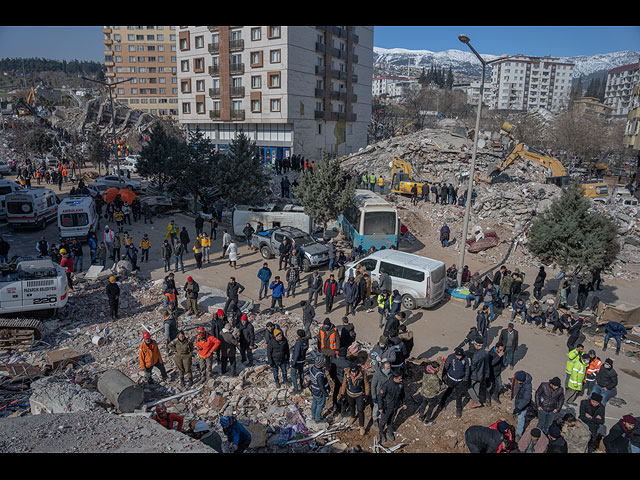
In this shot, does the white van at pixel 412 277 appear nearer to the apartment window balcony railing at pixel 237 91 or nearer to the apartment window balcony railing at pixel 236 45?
the apartment window balcony railing at pixel 237 91

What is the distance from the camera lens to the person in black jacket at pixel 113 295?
540 inches

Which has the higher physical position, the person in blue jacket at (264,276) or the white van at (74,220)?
the white van at (74,220)

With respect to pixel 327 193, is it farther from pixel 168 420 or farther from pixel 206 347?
pixel 168 420

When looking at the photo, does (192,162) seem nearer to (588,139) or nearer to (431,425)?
(431,425)

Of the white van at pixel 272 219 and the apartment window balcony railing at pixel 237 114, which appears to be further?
the apartment window balcony railing at pixel 237 114

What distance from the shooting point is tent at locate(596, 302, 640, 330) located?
46.4 feet

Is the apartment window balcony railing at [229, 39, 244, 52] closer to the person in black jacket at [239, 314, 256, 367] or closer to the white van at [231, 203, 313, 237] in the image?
the white van at [231, 203, 313, 237]

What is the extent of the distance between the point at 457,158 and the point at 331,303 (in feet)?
84.8

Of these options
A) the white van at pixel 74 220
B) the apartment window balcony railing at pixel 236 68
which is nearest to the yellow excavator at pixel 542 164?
the white van at pixel 74 220

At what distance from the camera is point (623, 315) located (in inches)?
558

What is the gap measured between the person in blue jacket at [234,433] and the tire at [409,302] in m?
8.88

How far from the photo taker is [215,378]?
1060cm

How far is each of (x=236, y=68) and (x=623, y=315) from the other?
134ft
